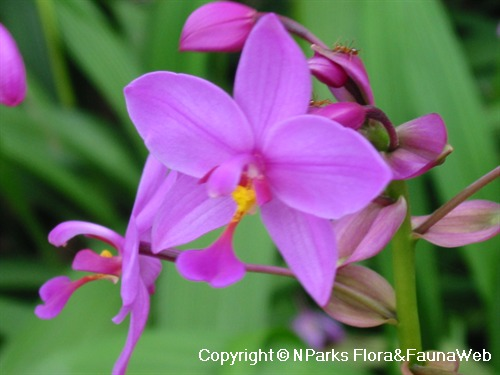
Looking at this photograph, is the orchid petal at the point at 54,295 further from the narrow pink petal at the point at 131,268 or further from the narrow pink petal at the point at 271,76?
the narrow pink petal at the point at 271,76

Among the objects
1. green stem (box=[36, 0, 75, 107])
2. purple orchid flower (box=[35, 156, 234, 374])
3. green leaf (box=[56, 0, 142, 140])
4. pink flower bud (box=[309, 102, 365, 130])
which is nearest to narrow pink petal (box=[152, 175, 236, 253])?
purple orchid flower (box=[35, 156, 234, 374])

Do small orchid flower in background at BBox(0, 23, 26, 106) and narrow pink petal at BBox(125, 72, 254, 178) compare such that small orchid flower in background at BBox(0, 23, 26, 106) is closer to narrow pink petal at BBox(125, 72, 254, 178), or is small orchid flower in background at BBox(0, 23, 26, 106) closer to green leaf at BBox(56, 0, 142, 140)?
narrow pink petal at BBox(125, 72, 254, 178)

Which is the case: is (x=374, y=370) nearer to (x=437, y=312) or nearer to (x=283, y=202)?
(x=437, y=312)

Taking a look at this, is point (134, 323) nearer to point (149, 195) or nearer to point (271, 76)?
point (149, 195)

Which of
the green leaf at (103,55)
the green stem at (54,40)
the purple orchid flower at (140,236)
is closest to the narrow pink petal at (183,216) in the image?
the purple orchid flower at (140,236)

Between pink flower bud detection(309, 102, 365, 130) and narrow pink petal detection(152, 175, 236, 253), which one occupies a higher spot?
pink flower bud detection(309, 102, 365, 130)

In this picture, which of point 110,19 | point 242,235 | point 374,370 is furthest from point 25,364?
point 110,19

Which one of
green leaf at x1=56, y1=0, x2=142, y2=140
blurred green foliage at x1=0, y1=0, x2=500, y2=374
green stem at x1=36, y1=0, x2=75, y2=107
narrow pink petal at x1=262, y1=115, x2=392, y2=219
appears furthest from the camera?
green stem at x1=36, y1=0, x2=75, y2=107

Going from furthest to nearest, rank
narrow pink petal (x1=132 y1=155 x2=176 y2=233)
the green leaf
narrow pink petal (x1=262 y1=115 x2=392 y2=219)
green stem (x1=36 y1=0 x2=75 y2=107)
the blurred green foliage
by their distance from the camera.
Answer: green stem (x1=36 y1=0 x2=75 y2=107), the green leaf, the blurred green foliage, narrow pink petal (x1=132 y1=155 x2=176 y2=233), narrow pink petal (x1=262 y1=115 x2=392 y2=219)

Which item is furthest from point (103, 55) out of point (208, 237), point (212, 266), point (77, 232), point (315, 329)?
point (212, 266)
